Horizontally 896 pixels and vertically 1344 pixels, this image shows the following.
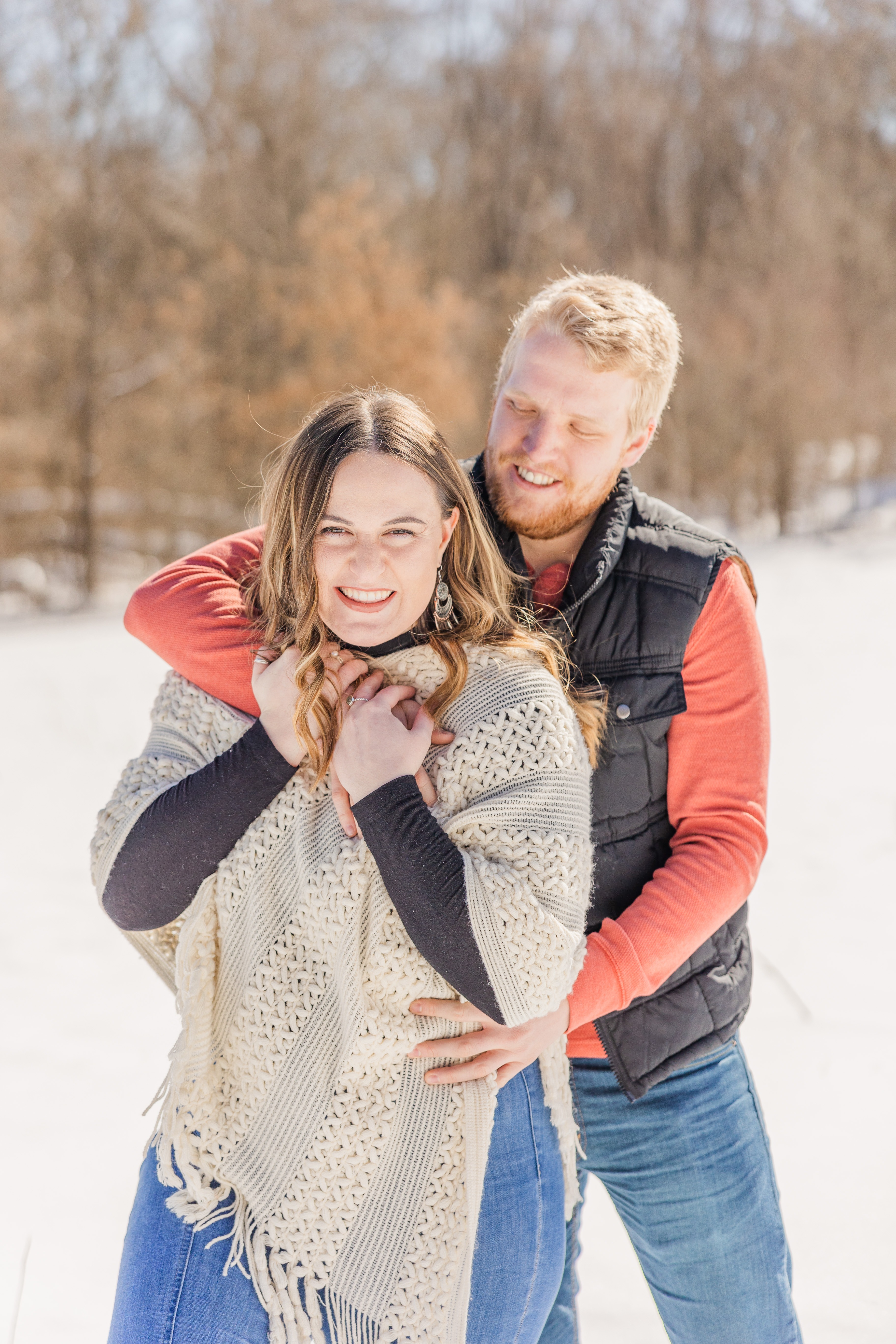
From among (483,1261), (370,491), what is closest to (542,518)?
(370,491)

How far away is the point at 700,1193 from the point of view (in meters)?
1.55

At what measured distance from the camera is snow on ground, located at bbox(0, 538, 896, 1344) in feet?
8.05

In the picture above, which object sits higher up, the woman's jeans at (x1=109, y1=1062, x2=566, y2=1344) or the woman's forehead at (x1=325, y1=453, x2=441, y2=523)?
the woman's forehead at (x1=325, y1=453, x2=441, y2=523)

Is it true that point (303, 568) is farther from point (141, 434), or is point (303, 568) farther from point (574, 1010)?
point (141, 434)

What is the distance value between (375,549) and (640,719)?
475 mm

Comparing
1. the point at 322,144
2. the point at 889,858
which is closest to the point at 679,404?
the point at 322,144

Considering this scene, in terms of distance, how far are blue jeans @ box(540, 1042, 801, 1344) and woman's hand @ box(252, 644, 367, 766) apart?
0.73 m

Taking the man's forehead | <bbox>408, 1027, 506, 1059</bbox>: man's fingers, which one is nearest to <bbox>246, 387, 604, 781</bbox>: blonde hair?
the man's forehead

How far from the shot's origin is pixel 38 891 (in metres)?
4.66

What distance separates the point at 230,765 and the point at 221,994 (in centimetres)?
32

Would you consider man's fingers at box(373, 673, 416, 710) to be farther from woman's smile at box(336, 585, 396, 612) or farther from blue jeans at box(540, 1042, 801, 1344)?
blue jeans at box(540, 1042, 801, 1344)

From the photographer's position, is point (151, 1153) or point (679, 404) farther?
point (679, 404)

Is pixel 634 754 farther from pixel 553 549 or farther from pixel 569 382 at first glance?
pixel 569 382

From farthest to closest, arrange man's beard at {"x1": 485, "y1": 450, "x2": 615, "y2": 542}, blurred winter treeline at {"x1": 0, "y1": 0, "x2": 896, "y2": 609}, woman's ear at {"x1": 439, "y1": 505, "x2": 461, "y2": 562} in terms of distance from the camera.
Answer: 1. blurred winter treeline at {"x1": 0, "y1": 0, "x2": 896, "y2": 609}
2. man's beard at {"x1": 485, "y1": 450, "x2": 615, "y2": 542}
3. woman's ear at {"x1": 439, "y1": 505, "x2": 461, "y2": 562}
